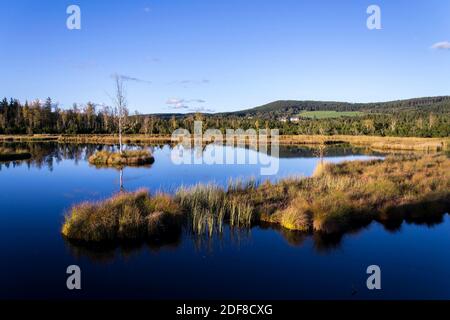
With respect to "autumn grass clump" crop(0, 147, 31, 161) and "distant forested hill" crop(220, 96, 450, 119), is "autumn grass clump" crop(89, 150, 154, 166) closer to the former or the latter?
"autumn grass clump" crop(0, 147, 31, 161)

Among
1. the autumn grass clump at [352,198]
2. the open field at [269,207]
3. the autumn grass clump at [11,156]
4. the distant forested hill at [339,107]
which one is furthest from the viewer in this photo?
the distant forested hill at [339,107]

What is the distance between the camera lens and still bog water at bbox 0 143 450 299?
841cm

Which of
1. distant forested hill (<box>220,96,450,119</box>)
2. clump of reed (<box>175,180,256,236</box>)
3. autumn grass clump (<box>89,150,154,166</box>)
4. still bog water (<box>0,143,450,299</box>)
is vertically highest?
distant forested hill (<box>220,96,450,119</box>)

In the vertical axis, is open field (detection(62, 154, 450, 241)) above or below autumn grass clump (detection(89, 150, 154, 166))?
below

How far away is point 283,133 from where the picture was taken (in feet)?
244

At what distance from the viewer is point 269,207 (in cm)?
1391

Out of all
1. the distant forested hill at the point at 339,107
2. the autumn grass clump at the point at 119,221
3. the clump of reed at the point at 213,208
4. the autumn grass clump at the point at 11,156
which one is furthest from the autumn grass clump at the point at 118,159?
the distant forested hill at the point at 339,107

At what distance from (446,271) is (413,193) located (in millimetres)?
6872

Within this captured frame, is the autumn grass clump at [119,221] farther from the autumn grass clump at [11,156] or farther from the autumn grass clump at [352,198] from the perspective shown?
the autumn grass clump at [11,156]

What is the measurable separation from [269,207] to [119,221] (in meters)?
5.13

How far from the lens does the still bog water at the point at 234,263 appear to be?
8.41 m

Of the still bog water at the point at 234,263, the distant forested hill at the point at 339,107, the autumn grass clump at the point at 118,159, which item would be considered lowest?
the still bog water at the point at 234,263

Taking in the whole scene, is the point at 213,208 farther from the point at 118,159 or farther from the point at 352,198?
the point at 118,159

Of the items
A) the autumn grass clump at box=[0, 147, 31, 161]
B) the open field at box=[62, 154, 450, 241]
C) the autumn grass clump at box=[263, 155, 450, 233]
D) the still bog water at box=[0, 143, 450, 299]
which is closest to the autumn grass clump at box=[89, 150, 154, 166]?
the autumn grass clump at box=[0, 147, 31, 161]
